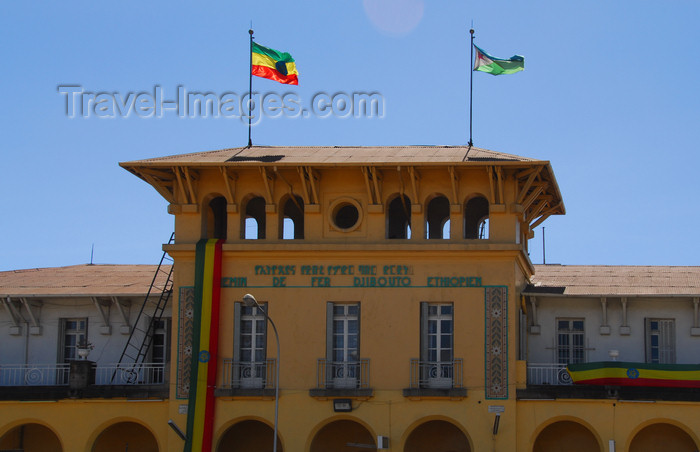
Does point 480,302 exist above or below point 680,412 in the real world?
above

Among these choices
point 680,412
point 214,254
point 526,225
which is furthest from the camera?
point 526,225

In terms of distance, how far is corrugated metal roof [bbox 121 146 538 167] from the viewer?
34.6 m

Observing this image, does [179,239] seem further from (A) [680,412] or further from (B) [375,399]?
(A) [680,412]

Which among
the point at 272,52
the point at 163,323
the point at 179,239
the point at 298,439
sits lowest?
the point at 298,439

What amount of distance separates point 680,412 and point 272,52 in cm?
1679

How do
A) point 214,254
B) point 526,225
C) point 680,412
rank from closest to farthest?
1. point 680,412
2. point 214,254
3. point 526,225

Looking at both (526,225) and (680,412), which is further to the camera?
(526,225)

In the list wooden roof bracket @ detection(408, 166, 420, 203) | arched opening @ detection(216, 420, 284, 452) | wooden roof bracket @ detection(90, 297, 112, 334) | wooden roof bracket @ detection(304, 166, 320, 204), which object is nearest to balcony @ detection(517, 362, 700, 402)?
wooden roof bracket @ detection(408, 166, 420, 203)

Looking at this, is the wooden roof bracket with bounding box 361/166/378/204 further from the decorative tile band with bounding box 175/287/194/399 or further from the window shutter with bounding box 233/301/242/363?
the decorative tile band with bounding box 175/287/194/399

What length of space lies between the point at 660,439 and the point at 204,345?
14.1 m

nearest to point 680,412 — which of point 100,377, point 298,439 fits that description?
point 298,439

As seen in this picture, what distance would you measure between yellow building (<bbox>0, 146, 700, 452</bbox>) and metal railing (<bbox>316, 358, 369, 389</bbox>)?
4 centimetres

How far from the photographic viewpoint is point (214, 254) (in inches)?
1385

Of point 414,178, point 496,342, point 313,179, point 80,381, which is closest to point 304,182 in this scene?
point 313,179
